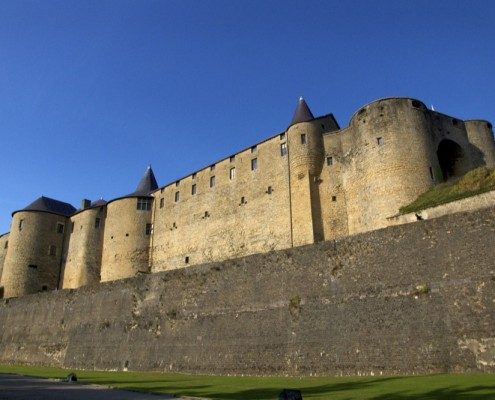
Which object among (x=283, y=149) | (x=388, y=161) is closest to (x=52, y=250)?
(x=283, y=149)

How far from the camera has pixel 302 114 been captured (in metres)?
35.8

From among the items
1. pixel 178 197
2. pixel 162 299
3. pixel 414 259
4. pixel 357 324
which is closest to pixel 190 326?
pixel 162 299

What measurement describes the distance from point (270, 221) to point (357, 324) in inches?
704

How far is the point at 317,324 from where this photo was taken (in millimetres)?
17844

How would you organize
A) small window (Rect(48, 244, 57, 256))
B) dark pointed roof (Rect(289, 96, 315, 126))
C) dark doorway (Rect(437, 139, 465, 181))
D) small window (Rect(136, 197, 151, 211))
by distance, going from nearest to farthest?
dark doorway (Rect(437, 139, 465, 181)) → dark pointed roof (Rect(289, 96, 315, 126)) → small window (Rect(136, 197, 151, 211)) → small window (Rect(48, 244, 57, 256))

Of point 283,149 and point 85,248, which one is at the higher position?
point 283,149

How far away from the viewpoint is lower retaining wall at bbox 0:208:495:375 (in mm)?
14859

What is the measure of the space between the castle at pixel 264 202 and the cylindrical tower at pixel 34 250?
0.10 m

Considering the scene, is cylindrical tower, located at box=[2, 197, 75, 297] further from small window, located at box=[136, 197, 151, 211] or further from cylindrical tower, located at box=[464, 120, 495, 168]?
cylindrical tower, located at box=[464, 120, 495, 168]

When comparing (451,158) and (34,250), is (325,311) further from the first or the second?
(34,250)

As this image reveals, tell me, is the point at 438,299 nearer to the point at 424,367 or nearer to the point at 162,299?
the point at 424,367

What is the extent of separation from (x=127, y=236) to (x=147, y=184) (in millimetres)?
7946

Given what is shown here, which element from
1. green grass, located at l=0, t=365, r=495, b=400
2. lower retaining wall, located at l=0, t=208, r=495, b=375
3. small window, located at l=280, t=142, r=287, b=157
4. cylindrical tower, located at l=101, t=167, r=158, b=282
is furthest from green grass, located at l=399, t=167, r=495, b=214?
cylindrical tower, located at l=101, t=167, r=158, b=282

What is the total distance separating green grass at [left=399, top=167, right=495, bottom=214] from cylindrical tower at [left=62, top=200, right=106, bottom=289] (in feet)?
99.6
